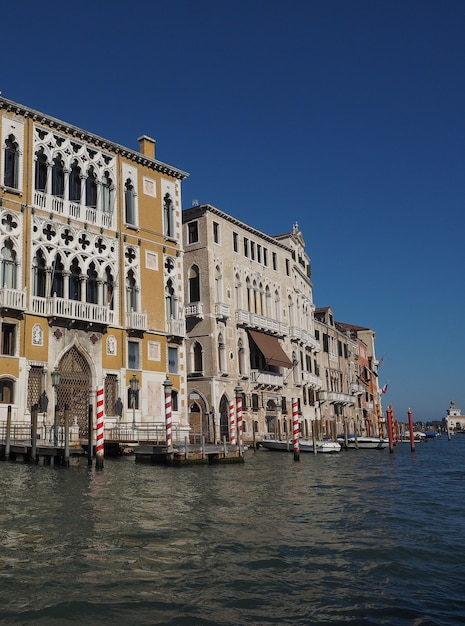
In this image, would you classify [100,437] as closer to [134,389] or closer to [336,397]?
[134,389]

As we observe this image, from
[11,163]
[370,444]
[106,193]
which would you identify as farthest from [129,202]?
[370,444]

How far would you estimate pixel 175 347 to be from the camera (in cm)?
2625

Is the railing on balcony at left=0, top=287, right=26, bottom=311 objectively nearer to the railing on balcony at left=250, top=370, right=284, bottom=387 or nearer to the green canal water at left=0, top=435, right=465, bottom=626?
the green canal water at left=0, top=435, right=465, bottom=626

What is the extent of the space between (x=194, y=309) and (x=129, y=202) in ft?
20.9

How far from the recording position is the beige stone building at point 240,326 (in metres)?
29.5

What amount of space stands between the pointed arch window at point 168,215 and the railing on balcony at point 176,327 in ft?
11.5

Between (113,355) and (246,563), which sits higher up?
(113,355)

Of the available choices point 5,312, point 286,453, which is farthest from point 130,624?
point 286,453

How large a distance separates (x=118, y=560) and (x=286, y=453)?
69.9 feet

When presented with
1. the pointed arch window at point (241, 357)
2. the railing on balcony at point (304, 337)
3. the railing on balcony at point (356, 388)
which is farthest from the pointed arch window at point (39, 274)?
the railing on balcony at point (356, 388)

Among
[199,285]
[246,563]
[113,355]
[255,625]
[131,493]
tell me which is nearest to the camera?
[255,625]

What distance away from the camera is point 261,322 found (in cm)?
3294

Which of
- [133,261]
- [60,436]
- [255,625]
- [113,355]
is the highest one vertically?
[133,261]

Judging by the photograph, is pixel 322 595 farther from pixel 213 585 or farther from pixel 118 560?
pixel 118 560
